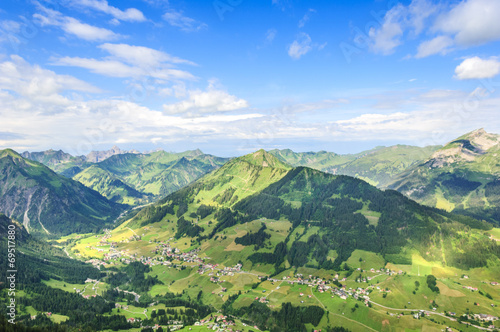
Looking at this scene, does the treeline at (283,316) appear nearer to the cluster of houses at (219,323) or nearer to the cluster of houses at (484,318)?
the cluster of houses at (219,323)

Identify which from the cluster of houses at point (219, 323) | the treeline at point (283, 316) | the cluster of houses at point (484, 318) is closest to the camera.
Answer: the cluster of houses at point (484, 318)

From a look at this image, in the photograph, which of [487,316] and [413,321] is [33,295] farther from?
[487,316]

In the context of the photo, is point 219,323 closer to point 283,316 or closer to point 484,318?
point 283,316

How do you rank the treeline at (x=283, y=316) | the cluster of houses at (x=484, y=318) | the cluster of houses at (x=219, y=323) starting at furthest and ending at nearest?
1. the treeline at (x=283, y=316)
2. the cluster of houses at (x=219, y=323)
3. the cluster of houses at (x=484, y=318)

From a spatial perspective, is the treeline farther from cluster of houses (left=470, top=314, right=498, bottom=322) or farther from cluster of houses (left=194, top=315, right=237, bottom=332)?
cluster of houses (left=470, top=314, right=498, bottom=322)

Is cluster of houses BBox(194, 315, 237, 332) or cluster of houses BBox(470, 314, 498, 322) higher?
cluster of houses BBox(470, 314, 498, 322)

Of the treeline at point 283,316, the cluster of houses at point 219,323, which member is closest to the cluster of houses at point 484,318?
the treeline at point 283,316

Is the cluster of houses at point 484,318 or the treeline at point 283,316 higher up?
the cluster of houses at point 484,318

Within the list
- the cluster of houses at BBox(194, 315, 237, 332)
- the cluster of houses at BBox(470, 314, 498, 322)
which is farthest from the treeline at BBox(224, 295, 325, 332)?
the cluster of houses at BBox(470, 314, 498, 322)

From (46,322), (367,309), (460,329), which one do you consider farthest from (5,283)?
(460,329)

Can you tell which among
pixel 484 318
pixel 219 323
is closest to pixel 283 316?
pixel 219 323

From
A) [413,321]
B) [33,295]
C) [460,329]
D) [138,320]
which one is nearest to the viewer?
[460,329]
